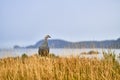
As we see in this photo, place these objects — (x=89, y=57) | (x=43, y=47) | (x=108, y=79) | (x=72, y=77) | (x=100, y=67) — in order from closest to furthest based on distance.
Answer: (x=108, y=79)
(x=72, y=77)
(x=100, y=67)
(x=89, y=57)
(x=43, y=47)

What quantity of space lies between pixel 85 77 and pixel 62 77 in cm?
50

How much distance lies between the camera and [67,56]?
1062cm

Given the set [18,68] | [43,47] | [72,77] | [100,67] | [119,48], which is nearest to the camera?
[72,77]

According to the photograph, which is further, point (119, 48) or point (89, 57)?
point (89, 57)

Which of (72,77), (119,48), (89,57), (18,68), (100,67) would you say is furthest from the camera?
(89,57)

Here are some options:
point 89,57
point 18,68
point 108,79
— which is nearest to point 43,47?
point 89,57

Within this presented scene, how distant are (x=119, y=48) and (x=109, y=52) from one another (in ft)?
2.41

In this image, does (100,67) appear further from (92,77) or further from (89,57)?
(89,57)

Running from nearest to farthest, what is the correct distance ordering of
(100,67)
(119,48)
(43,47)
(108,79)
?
(108,79)
(100,67)
(119,48)
(43,47)

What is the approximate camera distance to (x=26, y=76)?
29.6ft

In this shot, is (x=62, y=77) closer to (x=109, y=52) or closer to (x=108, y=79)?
(x=108, y=79)

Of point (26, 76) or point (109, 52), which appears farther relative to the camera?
point (109, 52)

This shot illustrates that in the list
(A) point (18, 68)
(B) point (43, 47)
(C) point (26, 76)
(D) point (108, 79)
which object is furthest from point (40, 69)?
(B) point (43, 47)

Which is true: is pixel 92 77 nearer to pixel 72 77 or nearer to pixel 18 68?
pixel 72 77
